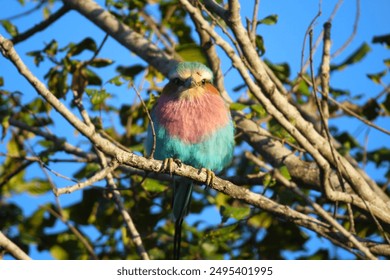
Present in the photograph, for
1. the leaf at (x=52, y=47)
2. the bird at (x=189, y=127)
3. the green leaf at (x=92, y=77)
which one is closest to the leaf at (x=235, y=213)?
the bird at (x=189, y=127)

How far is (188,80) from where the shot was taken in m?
4.79

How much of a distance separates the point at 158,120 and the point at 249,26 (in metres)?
0.99

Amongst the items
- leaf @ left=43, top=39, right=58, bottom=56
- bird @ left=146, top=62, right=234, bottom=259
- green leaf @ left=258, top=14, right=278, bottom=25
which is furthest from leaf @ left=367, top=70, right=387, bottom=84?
leaf @ left=43, top=39, right=58, bottom=56

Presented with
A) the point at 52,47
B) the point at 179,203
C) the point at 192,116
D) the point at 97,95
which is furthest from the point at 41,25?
the point at 179,203

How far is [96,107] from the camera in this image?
19.2 ft

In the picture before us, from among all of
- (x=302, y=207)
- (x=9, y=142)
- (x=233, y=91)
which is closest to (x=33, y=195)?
(x=9, y=142)

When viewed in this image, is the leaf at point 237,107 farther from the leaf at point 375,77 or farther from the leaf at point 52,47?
the leaf at point 52,47

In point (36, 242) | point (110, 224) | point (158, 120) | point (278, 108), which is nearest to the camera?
point (278, 108)

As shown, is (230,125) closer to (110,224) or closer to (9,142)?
(110,224)

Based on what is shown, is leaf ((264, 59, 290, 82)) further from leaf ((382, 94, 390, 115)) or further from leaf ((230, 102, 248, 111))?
leaf ((382, 94, 390, 115))

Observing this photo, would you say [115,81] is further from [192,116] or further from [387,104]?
[387,104]

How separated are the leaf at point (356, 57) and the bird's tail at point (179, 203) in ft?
6.18

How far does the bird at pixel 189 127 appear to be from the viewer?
4.64 metres

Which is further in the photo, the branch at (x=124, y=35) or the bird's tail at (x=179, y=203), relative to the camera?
the branch at (x=124, y=35)
